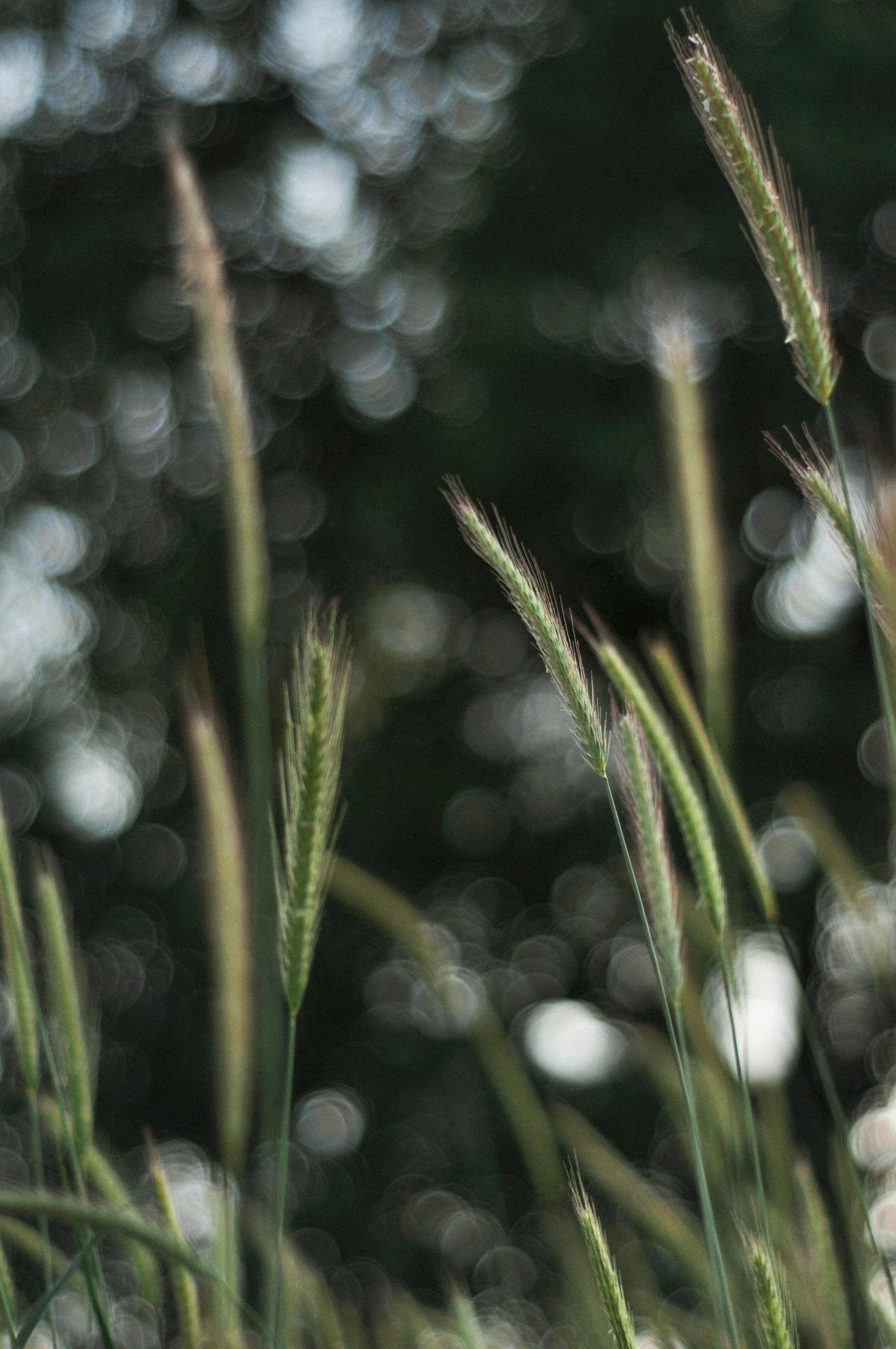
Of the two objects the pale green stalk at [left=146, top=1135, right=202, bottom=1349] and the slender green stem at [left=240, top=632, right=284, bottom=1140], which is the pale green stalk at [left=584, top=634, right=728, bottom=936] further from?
the pale green stalk at [left=146, top=1135, right=202, bottom=1349]

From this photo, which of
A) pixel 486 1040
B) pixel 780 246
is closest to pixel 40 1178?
pixel 486 1040

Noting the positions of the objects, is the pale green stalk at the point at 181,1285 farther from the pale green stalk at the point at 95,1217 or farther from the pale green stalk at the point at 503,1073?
the pale green stalk at the point at 503,1073

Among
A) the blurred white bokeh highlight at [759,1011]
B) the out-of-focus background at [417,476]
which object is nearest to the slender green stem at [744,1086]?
the blurred white bokeh highlight at [759,1011]

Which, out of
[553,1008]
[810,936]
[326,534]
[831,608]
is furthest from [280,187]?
[553,1008]

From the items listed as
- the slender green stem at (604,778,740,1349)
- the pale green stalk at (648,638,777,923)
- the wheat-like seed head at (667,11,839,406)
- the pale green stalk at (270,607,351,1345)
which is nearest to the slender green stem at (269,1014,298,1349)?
the pale green stalk at (270,607,351,1345)

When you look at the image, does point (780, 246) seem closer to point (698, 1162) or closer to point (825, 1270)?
point (698, 1162)
